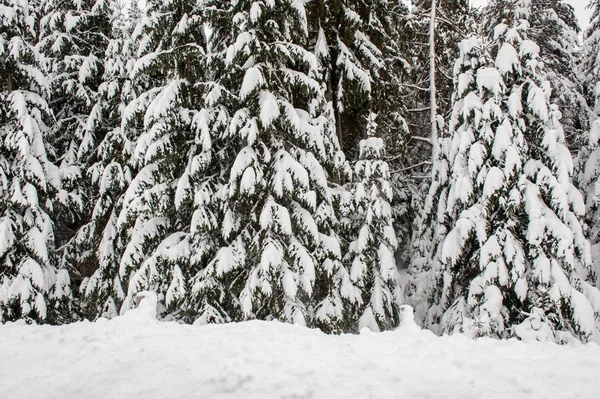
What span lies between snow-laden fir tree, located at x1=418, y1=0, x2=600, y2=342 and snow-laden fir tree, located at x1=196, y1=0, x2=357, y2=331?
3.16 metres

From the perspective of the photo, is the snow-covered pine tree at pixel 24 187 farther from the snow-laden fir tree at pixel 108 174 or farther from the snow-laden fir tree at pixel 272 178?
the snow-laden fir tree at pixel 272 178

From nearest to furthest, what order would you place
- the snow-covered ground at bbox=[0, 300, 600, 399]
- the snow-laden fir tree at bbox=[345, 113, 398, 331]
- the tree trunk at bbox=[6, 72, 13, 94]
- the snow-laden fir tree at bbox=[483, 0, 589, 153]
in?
the snow-covered ground at bbox=[0, 300, 600, 399], the snow-laden fir tree at bbox=[345, 113, 398, 331], the tree trunk at bbox=[6, 72, 13, 94], the snow-laden fir tree at bbox=[483, 0, 589, 153]

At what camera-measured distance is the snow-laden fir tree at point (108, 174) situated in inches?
485

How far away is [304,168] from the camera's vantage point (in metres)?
9.88

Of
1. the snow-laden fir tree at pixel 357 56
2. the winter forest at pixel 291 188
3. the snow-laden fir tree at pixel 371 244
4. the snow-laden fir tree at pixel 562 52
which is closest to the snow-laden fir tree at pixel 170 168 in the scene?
the winter forest at pixel 291 188

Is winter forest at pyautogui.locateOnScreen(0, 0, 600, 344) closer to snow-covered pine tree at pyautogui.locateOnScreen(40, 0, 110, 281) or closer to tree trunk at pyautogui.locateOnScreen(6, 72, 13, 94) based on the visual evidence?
tree trunk at pyautogui.locateOnScreen(6, 72, 13, 94)

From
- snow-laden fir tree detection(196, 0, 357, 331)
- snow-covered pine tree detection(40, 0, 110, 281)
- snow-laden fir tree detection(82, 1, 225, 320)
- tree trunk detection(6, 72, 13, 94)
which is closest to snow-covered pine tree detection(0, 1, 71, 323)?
tree trunk detection(6, 72, 13, 94)

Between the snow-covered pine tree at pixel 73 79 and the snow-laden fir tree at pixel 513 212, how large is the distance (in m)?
12.1

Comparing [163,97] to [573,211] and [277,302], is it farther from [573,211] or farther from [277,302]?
[573,211]

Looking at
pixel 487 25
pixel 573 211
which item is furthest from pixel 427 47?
pixel 573 211

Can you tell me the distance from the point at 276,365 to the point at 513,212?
755cm

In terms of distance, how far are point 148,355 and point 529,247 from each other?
8.33 m

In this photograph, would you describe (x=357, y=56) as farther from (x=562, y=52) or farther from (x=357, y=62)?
(x=562, y=52)

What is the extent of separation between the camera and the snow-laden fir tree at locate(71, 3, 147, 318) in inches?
485
